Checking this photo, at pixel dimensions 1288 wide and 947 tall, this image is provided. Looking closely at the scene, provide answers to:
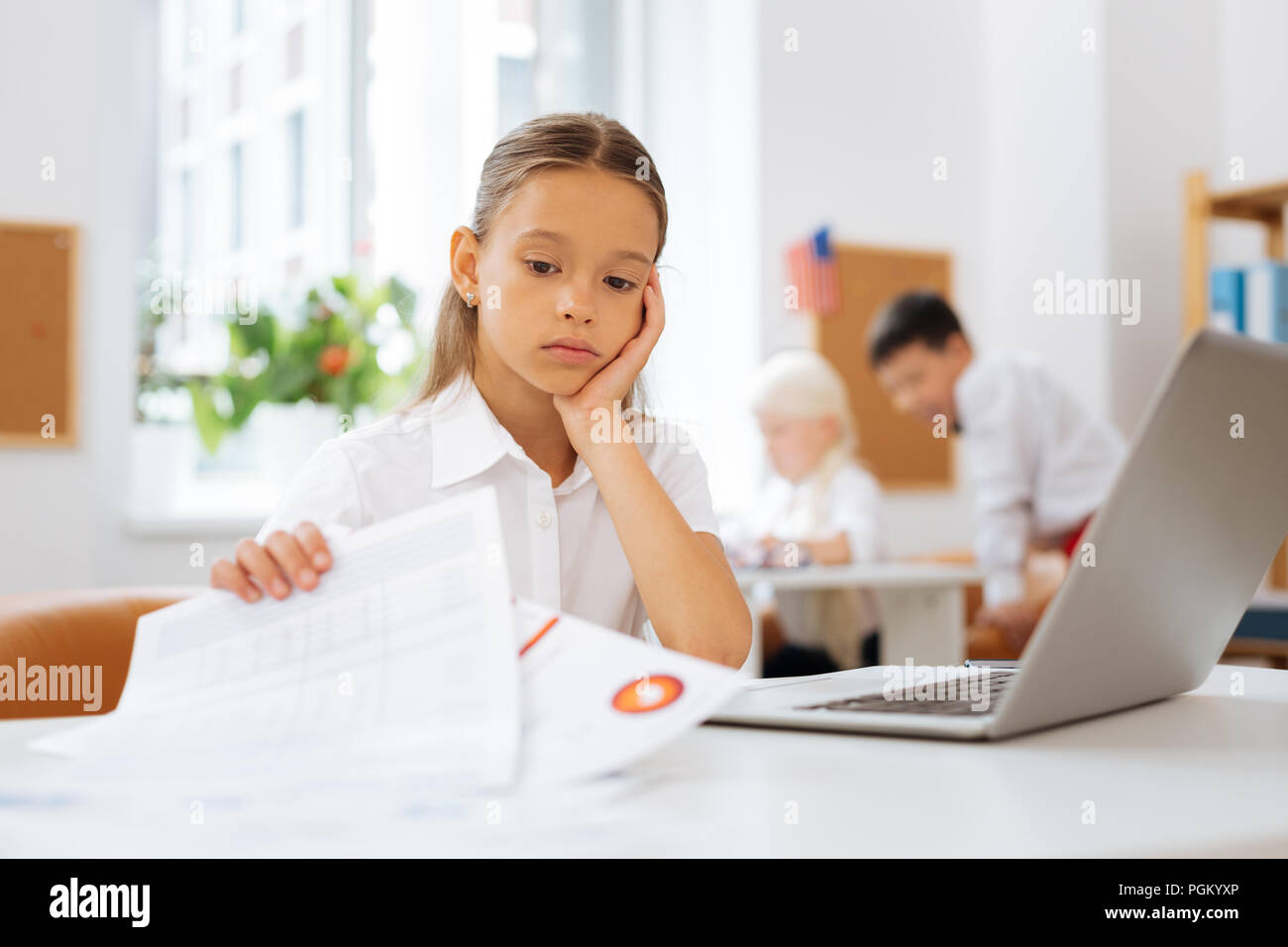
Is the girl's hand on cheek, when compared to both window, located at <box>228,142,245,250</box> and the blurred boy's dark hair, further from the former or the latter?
window, located at <box>228,142,245,250</box>

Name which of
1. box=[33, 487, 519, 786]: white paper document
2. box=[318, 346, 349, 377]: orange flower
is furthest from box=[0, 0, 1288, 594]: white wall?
box=[33, 487, 519, 786]: white paper document

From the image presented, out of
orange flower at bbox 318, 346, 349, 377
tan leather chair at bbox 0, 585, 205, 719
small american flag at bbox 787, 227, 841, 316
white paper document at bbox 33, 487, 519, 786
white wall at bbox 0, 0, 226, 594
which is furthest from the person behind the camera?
small american flag at bbox 787, 227, 841, 316

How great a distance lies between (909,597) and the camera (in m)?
2.97

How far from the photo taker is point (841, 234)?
14.0ft

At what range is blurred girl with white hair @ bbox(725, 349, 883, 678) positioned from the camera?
3141 millimetres

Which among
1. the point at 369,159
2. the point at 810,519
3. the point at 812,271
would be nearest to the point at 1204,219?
the point at 812,271

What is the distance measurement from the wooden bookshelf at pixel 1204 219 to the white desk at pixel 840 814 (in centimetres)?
345

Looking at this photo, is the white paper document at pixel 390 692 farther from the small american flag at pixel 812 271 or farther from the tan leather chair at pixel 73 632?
the small american flag at pixel 812 271

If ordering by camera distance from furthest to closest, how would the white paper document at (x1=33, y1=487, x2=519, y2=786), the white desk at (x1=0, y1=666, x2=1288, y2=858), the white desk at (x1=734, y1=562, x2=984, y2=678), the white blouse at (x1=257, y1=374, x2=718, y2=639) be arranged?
1. the white desk at (x1=734, y1=562, x2=984, y2=678)
2. the white blouse at (x1=257, y1=374, x2=718, y2=639)
3. the white paper document at (x1=33, y1=487, x2=519, y2=786)
4. the white desk at (x1=0, y1=666, x2=1288, y2=858)

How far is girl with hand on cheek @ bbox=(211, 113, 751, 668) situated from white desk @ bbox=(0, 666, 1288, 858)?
0.43 m

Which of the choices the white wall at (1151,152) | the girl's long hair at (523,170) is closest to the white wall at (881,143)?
the white wall at (1151,152)

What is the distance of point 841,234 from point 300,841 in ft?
13.3
